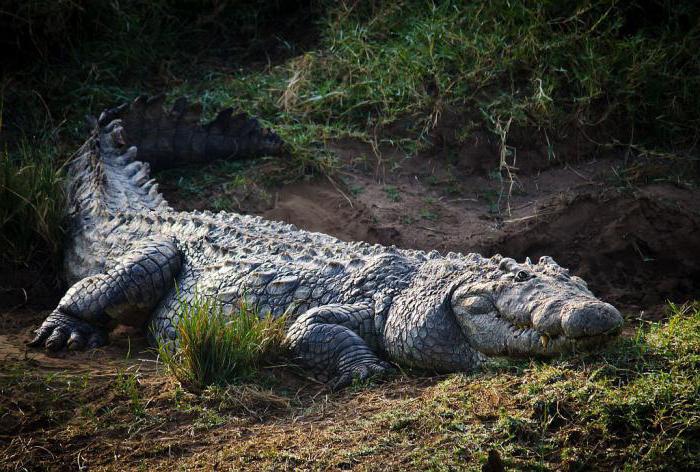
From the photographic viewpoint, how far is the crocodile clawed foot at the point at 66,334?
504 centimetres

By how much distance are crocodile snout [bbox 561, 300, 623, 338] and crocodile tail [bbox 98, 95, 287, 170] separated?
4.26m

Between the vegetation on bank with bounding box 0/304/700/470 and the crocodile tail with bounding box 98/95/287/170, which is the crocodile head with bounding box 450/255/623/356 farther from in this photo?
the crocodile tail with bounding box 98/95/287/170

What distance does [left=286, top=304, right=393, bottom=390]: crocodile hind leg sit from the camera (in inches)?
167

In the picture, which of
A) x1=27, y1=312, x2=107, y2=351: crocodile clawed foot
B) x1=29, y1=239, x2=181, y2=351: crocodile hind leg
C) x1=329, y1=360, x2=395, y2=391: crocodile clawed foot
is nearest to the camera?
x1=329, y1=360, x2=395, y2=391: crocodile clawed foot

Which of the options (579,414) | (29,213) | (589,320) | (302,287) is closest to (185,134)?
(29,213)

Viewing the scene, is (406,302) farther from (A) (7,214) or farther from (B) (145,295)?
(A) (7,214)

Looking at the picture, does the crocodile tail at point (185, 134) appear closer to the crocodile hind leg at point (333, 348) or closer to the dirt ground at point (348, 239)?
the dirt ground at point (348, 239)

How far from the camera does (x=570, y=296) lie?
12.4ft

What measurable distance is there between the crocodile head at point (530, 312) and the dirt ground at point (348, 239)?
1.40ft

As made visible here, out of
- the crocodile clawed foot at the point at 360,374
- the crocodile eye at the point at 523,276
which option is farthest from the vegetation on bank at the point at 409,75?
the crocodile clawed foot at the point at 360,374

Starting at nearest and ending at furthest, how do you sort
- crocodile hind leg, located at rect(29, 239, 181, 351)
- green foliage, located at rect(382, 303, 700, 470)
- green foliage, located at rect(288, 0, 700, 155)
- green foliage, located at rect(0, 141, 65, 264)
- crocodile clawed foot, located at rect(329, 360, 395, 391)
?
green foliage, located at rect(382, 303, 700, 470) < crocodile clawed foot, located at rect(329, 360, 395, 391) < crocodile hind leg, located at rect(29, 239, 181, 351) < green foliage, located at rect(0, 141, 65, 264) < green foliage, located at rect(288, 0, 700, 155)

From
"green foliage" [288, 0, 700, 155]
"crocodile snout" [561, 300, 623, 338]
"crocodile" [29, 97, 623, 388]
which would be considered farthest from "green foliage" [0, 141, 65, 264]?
"crocodile snout" [561, 300, 623, 338]

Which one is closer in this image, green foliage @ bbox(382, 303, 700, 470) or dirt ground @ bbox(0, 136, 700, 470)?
green foliage @ bbox(382, 303, 700, 470)

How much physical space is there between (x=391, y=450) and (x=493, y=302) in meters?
1.06
